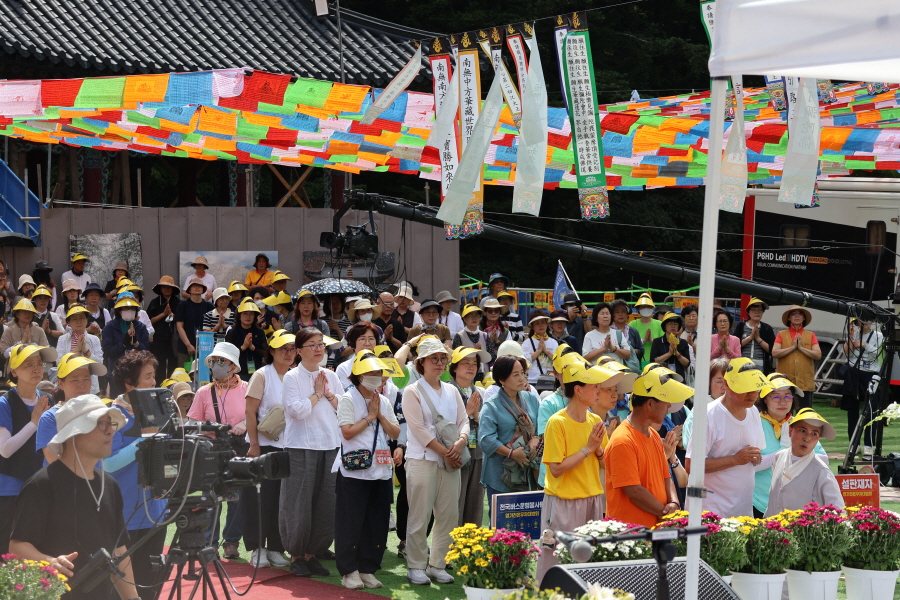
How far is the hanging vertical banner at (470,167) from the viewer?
7926mm

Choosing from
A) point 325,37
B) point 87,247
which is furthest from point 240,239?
point 325,37

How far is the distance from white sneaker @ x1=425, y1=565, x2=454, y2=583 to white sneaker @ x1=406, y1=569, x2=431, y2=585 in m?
0.06

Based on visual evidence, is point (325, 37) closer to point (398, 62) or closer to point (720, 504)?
point (398, 62)

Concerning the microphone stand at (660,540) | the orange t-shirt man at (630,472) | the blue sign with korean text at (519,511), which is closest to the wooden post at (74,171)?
the blue sign with korean text at (519,511)

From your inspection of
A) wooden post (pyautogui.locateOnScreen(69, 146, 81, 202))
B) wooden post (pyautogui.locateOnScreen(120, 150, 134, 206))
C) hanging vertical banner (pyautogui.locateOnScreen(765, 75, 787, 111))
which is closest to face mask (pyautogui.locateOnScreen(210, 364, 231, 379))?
hanging vertical banner (pyautogui.locateOnScreen(765, 75, 787, 111))

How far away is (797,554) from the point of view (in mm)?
5270

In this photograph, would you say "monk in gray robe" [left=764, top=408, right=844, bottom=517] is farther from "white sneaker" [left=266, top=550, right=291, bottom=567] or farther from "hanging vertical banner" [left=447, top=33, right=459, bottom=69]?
"hanging vertical banner" [left=447, top=33, right=459, bottom=69]

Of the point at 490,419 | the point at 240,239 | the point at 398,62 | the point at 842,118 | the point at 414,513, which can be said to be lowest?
the point at 414,513

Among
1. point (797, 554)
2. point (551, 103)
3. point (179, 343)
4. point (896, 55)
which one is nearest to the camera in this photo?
point (896, 55)

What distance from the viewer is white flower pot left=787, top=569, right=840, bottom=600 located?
5.39 meters

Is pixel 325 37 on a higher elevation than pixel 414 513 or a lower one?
higher

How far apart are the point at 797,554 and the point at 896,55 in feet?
9.02

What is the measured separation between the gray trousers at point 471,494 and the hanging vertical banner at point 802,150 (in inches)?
130

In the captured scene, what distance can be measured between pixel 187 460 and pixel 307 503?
287cm
